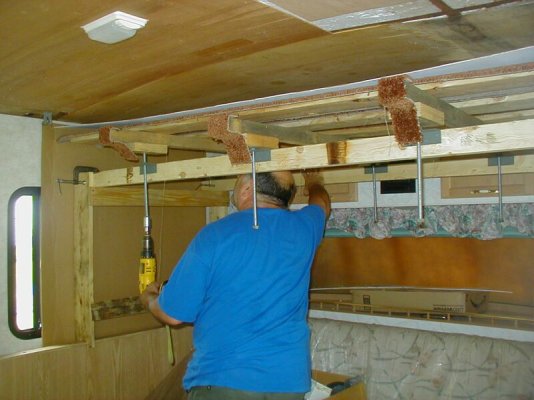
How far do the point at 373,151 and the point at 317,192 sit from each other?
797 millimetres

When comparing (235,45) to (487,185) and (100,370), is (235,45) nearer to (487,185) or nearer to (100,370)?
(487,185)

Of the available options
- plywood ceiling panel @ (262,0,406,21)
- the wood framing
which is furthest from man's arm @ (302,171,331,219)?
the wood framing

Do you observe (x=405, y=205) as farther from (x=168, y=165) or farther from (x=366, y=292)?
(x=168, y=165)

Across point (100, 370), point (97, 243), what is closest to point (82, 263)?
point (97, 243)

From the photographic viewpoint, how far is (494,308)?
2.98 meters

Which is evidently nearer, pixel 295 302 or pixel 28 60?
pixel 28 60

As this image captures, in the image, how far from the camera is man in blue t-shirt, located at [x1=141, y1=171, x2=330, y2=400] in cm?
175

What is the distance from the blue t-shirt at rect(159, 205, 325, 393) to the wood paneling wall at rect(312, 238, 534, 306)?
1.57 metres

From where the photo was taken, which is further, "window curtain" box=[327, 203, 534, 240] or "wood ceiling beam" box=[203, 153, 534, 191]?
"window curtain" box=[327, 203, 534, 240]

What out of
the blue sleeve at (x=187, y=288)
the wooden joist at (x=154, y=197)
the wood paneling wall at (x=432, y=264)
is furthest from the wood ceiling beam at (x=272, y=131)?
the wood paneling wall at (x=432, y=264)

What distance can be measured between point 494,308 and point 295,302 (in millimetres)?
1643

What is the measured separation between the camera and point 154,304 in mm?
1880

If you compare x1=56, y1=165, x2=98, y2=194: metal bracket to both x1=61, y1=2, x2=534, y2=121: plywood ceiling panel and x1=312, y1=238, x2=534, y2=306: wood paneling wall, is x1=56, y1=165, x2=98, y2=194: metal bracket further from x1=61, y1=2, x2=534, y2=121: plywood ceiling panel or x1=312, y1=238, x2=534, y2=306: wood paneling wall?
x1=312, y1=238, x2=534, y2=306: wood paneling wall

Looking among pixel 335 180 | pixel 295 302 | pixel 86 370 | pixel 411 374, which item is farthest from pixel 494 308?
pixel 86 370
